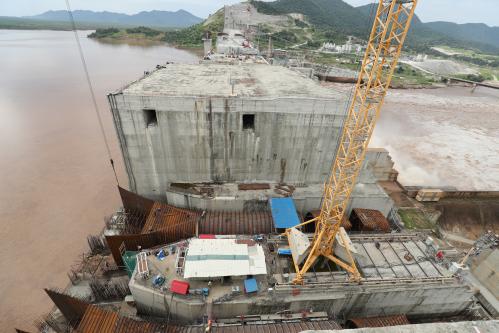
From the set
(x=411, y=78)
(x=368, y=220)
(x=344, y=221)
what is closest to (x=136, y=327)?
(x=344, y=221)

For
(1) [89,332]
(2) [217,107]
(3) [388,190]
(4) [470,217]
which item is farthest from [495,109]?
(1) [89,332]

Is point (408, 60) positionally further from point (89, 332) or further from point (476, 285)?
point (89, 332)

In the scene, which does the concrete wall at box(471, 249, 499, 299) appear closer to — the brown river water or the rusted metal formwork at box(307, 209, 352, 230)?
the rusted metal formwork at box(307, 209, 352, 230)

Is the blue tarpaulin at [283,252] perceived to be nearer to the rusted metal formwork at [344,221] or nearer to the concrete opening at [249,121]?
the rusted metal formwork at [344,221]

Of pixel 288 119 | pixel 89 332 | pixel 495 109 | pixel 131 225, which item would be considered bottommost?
pixel 495 109

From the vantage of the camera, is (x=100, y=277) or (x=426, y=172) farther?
(x=426, y=172)

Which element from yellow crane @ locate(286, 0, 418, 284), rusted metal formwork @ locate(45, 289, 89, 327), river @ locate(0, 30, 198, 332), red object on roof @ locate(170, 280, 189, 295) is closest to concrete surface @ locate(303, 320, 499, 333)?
yellow crane @ locate(286, 0, 418, 284)

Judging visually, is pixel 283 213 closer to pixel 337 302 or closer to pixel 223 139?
pixel 337 302
